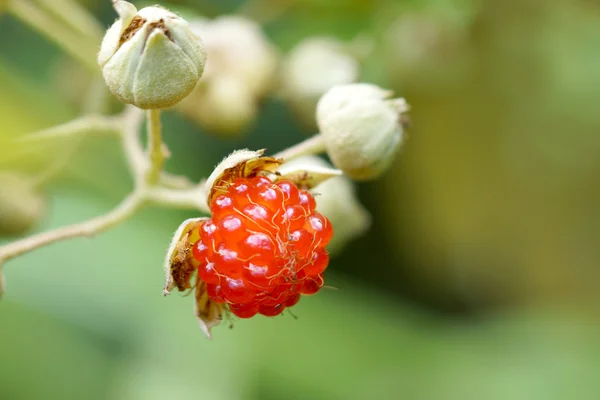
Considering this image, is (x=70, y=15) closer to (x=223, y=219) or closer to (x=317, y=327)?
(x=223, y=219)

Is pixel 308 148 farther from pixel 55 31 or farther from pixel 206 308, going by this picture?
pixel 55 31

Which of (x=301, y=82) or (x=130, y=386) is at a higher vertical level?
(x=301, y=82)

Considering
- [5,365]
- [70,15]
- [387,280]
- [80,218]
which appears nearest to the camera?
[70,15]

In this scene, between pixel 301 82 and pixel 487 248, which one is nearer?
pixel 301 82

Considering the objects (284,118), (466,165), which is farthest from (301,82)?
(466,165)

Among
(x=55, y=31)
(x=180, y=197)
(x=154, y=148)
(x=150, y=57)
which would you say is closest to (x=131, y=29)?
(x=150, y=57)

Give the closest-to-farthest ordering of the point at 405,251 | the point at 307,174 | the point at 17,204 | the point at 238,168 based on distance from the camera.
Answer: the point at 238,168 < the point at 307,174 < the point at 17,204 < the point at 405,251

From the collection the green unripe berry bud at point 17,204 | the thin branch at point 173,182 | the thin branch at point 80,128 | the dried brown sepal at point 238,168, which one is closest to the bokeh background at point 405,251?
the green unripe berry bud at point 17,204
